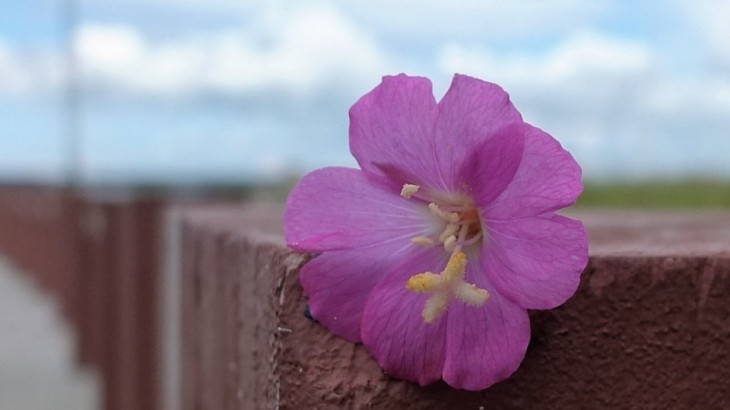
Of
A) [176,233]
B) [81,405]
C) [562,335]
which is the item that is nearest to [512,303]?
[562,335]

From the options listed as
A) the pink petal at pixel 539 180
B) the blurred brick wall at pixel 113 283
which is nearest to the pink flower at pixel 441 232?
the pink petal at pixel 539 180

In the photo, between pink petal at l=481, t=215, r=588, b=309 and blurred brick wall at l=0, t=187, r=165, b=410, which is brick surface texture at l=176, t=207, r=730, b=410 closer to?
pink petal at l=481, t=215, r=588, b=309

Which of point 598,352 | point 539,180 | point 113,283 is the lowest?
point 113,283

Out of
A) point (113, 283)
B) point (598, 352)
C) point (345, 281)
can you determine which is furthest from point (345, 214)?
point (113, 283)

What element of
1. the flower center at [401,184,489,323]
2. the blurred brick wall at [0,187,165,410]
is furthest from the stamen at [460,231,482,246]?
the blurred brick wall at [0,187,165,410]

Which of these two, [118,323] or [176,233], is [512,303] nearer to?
[176,233]

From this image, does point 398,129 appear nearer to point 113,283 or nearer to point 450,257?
point 450,257
